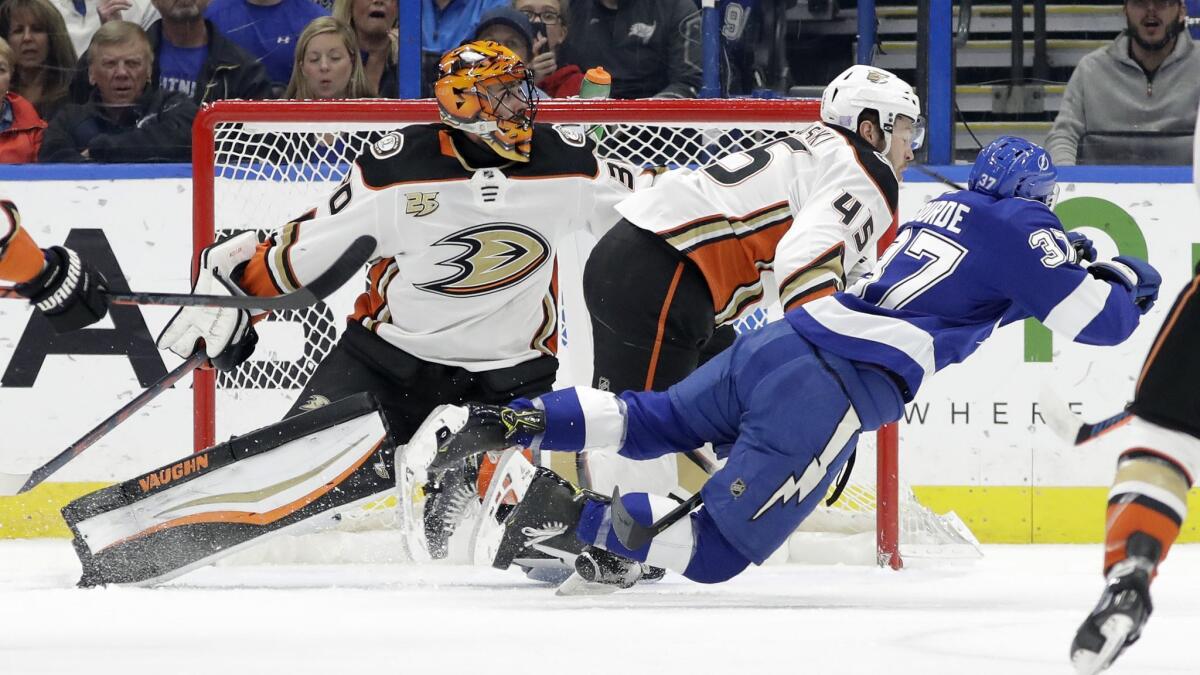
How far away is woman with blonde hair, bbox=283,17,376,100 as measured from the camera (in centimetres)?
429

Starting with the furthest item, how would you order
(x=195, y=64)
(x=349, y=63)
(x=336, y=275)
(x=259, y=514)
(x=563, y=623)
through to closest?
(x=195, y=64) < (x=349, y=63) < (x=259, y=514) < (x=336, y=275) < (x=563, y=623)

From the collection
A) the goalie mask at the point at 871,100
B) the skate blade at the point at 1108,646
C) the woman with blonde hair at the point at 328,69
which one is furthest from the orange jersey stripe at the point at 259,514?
the skate blade at the point at 1108,646

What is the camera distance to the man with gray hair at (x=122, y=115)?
14.0 ft

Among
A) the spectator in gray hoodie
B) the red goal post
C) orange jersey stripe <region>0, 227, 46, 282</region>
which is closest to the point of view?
orange jersey stripe <region>0, 227, 46, 282</region>

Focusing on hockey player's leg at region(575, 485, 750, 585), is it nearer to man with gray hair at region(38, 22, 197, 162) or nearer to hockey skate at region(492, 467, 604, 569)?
hockey skate at region(492, 467, 604, 569)

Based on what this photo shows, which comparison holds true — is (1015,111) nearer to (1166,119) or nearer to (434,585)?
(1166,119)

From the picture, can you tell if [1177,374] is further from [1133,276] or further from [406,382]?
[406,382]

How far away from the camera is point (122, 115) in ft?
14.3

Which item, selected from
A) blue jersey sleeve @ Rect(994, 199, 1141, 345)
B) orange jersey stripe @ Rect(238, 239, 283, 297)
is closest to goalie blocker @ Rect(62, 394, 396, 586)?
orange jersey stripe @ Rect(238, 239, 283, 297)

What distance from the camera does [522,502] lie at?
2.93 meters

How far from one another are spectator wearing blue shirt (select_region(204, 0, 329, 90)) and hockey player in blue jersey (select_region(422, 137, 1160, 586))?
1.98 m

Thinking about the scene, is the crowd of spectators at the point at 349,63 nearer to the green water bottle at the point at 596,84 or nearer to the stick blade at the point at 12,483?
the green water bottle at the point at 596,84

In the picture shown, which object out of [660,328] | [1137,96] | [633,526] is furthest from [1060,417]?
[1137,96]

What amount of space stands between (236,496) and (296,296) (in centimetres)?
44
